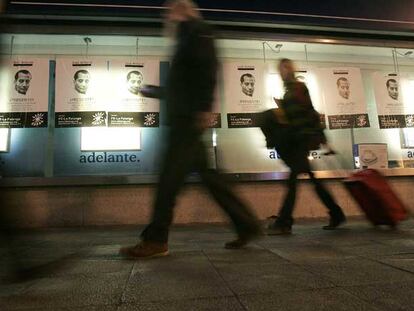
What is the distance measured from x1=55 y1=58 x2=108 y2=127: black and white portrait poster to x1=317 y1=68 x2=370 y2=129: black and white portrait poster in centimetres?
364

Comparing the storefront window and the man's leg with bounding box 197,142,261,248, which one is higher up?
the storefront window

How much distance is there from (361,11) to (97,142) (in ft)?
16.2

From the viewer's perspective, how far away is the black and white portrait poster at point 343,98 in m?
6.82

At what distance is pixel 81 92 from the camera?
6.24 meters

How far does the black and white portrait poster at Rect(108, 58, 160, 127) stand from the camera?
631 centimetres

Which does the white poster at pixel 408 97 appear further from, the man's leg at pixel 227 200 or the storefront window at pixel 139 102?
the man's leg at pixel 227 200

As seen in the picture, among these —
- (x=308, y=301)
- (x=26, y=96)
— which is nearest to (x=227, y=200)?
(x=308, y=301)

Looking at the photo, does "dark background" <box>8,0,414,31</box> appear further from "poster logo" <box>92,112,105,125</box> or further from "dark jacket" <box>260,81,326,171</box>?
"dark jacket" <box>260,81,326,171</box>

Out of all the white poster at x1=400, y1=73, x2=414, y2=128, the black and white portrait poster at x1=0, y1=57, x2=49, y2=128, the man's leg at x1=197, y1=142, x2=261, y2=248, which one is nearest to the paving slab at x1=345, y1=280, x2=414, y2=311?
the man's leg at x1=197, y1=142, x2=261, y2=248

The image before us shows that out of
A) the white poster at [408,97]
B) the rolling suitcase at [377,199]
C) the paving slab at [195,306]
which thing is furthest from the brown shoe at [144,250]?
the white poster at [408,97]

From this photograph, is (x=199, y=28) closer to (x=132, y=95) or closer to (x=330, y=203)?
(x=330, y=203)

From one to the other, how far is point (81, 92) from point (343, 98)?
4.38m

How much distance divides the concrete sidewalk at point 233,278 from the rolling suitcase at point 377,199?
80 centimetres

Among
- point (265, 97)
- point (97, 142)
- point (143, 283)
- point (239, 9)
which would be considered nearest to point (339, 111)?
point (265, 97)
